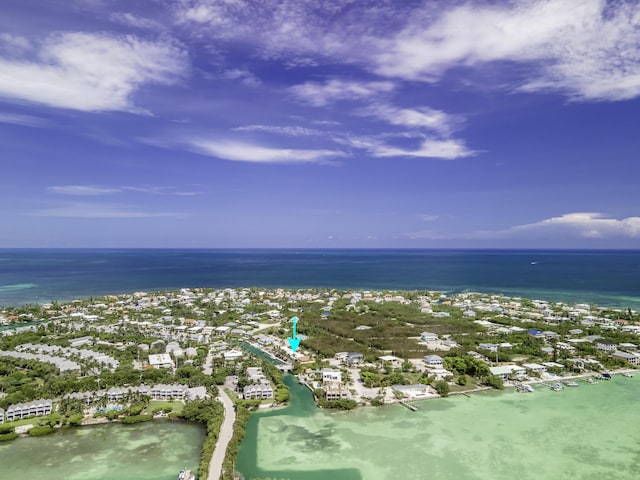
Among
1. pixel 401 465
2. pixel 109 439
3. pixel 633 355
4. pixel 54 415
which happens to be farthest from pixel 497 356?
pixel 54 415

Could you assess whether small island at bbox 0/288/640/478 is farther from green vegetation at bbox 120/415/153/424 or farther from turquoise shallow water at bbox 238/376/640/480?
turquoise shallow water at bbox 238/376/640/480

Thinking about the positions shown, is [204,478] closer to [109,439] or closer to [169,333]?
[109,439]

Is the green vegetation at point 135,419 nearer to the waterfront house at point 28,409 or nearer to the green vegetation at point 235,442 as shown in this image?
the waterfront house at point 28,409

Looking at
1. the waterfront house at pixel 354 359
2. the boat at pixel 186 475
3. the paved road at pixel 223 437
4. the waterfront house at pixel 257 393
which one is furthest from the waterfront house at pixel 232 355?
the boat at pixel 186 475

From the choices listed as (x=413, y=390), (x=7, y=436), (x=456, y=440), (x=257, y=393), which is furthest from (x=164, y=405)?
(x=456, y=440)

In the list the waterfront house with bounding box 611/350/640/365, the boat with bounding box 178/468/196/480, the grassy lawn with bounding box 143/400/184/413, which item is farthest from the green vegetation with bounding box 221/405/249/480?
the waterfront house with bounding box 611/350/640/365

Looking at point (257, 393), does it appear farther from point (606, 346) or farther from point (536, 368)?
point (606, 346)

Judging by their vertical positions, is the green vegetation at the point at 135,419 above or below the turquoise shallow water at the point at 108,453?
above

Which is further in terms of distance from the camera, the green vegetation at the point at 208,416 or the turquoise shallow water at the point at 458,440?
the green vegetation at the point at 208,416
